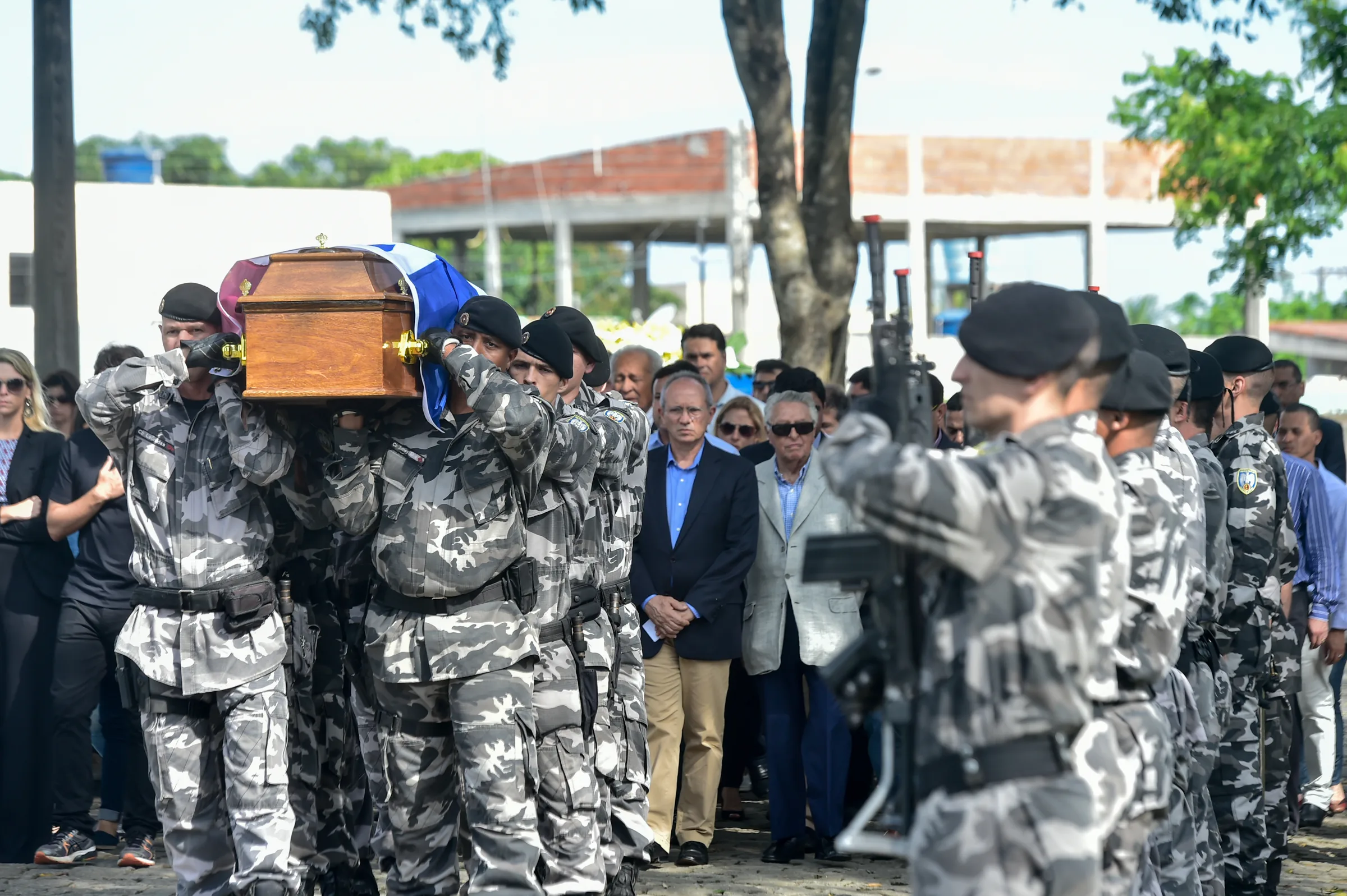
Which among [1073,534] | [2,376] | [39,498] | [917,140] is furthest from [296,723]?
[917,140]

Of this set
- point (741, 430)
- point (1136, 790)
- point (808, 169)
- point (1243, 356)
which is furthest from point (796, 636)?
point (808, 169)

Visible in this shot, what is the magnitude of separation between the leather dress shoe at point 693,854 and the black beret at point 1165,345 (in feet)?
11.4

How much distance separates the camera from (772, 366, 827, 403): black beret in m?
8.04

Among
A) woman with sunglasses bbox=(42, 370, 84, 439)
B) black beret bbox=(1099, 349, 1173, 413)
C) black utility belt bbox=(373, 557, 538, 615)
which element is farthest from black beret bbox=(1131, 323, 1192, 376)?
woman with sunglasses bbox=(42, 370, 84, 439)

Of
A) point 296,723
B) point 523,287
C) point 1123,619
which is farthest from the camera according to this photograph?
point 523,287

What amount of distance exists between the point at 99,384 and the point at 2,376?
2266 millimetres

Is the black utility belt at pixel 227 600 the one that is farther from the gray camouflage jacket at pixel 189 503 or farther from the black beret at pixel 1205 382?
the black beret at pixel 1205 382

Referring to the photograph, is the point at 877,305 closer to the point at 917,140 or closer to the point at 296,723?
the point at 296,723

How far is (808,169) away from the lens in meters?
11.6

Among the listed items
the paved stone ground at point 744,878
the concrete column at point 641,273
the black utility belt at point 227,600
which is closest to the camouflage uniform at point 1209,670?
the paved stone ground at point 744,878

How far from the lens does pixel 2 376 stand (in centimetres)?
751

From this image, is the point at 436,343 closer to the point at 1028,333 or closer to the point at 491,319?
the point at 491,319

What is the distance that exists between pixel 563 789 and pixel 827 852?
2326mm

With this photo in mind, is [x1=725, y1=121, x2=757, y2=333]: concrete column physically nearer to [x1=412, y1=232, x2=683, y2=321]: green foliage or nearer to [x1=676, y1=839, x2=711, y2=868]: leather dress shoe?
[x1=676, y1=839, x2=711, y2=868]: leather dress shoe
